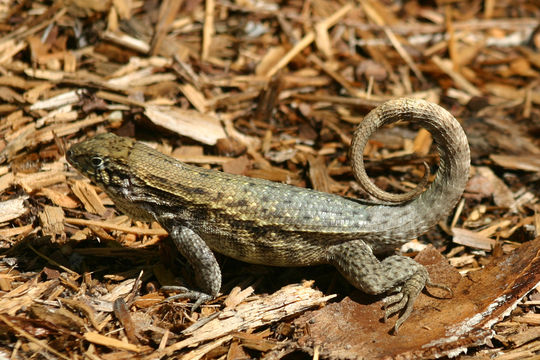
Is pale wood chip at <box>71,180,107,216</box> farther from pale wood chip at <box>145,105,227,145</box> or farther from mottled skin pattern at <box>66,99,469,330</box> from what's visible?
pale wood chip at <box>145,105,227,145</box>

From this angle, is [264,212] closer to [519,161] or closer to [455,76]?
[519,161]

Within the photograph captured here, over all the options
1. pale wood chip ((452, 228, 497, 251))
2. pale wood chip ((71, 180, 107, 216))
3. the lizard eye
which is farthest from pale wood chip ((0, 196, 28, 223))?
pale wood chip ((452, 228, 497, 251))

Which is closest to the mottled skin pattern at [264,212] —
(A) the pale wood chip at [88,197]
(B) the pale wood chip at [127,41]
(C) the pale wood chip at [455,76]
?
(A) the pale wood chip at [88,197]

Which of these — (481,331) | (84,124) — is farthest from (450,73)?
(84,124)

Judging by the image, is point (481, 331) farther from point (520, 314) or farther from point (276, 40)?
point (276, 40)

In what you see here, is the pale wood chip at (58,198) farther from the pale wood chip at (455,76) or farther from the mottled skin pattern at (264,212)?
the pale wood chip at (455,76)
